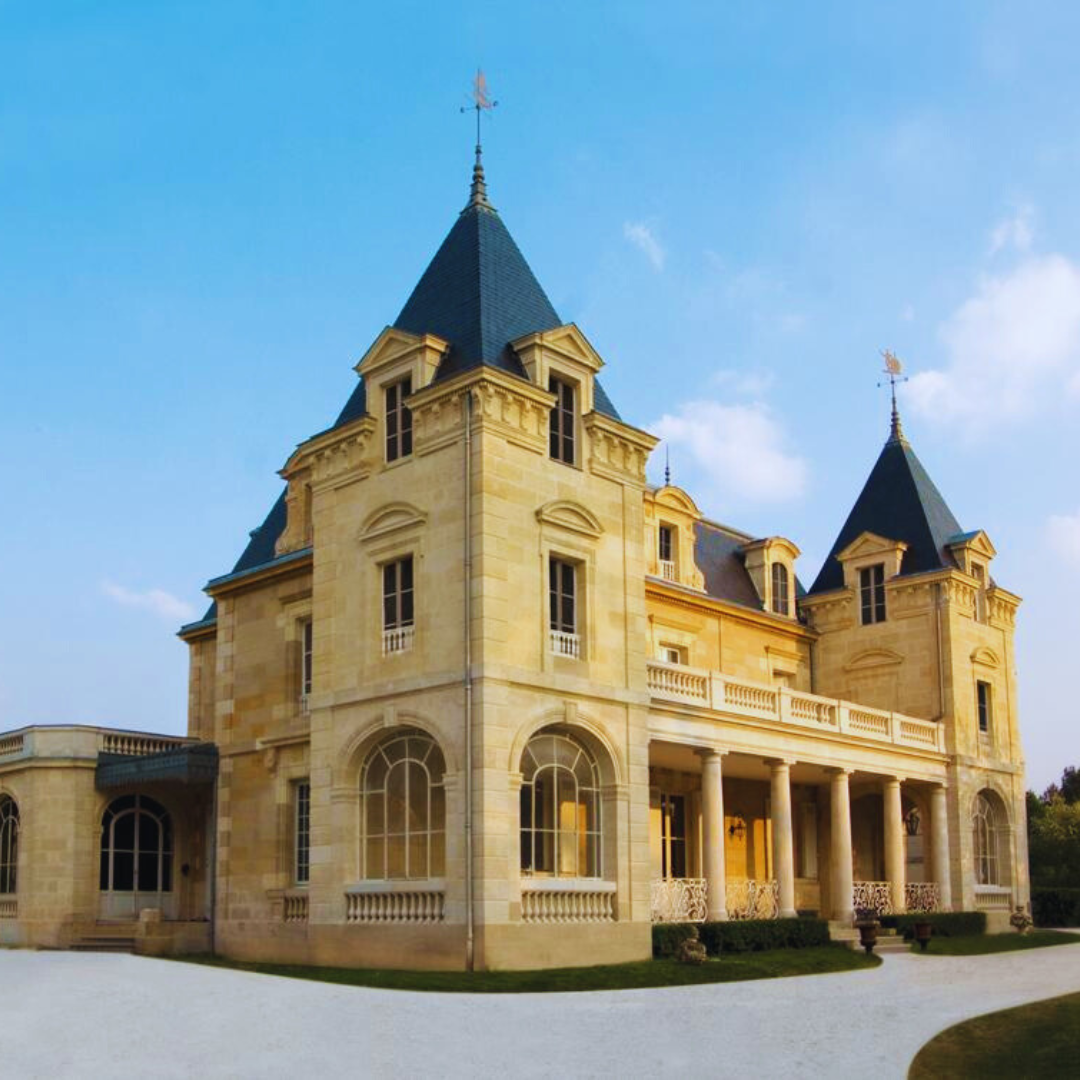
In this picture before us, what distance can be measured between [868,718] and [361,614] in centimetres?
1399

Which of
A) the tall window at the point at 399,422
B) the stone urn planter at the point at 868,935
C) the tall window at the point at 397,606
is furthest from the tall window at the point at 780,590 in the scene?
the tall window at the point at 397,606

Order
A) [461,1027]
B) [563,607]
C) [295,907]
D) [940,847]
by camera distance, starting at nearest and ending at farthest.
A: 1. [461,1027]
2. [563,607]
3. [295,907]
4. [940,847]

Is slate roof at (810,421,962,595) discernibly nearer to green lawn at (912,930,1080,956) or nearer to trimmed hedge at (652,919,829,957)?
green lawn at (912,930,1080,956)

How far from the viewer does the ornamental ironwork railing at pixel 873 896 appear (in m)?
32.9

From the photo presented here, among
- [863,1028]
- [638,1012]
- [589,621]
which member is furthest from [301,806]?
[863,1028]

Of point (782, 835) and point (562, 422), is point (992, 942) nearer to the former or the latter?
point (782, 835)

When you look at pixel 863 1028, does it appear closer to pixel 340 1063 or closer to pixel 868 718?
pixel 340 1063

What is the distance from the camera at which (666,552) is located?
1361 inches

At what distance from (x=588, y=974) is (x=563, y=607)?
6562 millimetres

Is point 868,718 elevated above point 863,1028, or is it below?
above

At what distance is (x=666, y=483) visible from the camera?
1420 inches

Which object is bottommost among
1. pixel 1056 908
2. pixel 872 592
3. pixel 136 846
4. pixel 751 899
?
pixel 1056 908

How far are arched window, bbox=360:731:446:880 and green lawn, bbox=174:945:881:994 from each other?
2001mm

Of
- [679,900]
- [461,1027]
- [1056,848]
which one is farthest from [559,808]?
[1056,848]
